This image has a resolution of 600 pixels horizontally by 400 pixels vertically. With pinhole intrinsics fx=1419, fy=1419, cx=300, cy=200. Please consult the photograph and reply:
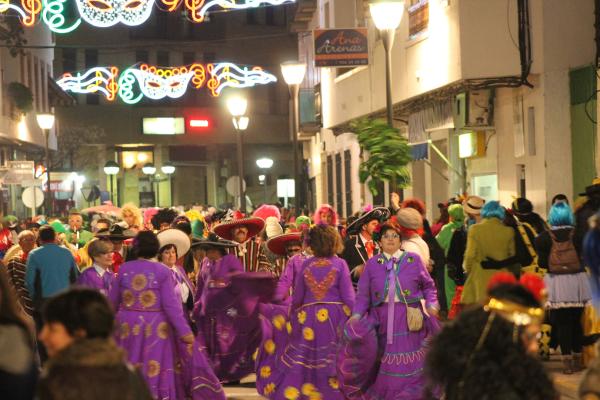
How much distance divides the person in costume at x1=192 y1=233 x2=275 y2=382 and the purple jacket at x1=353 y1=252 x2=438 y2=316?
258 cm

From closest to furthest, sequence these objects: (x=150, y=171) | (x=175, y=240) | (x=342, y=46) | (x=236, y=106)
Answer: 1. (x=175, y=240)
2. (x=342, y=46)
3. (x=236, y=106)
4. (x=150, y=171)

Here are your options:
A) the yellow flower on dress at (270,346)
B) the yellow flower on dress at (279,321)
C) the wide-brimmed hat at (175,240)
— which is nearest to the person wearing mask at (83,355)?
the wide-brimmed hat at (175,240)

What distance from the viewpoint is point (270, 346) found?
47.5ft

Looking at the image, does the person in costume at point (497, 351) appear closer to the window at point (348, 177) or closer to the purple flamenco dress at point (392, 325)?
the purple flamenco dress at point (392, 325)

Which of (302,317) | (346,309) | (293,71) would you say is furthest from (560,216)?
(293,71)

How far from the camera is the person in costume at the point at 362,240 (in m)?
15.7

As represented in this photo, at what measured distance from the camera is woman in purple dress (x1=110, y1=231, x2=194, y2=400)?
11883 mm

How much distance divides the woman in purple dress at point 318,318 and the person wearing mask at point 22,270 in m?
3.28

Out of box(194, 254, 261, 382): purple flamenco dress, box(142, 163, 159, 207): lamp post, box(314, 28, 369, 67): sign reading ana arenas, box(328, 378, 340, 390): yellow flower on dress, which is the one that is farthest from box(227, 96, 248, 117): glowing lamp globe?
box(142, 163, 159, 207): lamp post

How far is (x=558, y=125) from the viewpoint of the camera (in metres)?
21.3

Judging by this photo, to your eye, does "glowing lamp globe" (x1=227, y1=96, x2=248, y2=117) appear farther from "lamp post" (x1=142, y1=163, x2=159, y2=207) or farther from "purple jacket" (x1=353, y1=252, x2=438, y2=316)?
"lamp post" (x1=142, y1=163, x2=159, y2=207)

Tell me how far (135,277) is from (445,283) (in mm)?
8384

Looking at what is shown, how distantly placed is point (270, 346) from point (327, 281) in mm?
1592

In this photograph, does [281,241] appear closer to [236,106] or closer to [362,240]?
[362,240]
